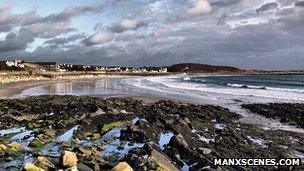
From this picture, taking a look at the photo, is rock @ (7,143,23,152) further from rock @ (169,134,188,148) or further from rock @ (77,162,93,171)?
rock @ (169,134,188,148)

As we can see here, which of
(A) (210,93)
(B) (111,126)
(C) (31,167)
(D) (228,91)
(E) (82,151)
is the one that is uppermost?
(C) (31,167)

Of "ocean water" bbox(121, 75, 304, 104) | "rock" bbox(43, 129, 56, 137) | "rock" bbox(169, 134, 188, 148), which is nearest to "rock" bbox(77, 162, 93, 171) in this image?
"rock" bbox(169, 134, 188, 148)

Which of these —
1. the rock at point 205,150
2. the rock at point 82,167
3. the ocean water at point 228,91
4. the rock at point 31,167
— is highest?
the rock at point 31,167

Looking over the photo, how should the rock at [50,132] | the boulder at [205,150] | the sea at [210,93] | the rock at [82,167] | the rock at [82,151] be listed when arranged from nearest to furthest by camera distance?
the rock at [82,167] < the rock at [82,151] < the boulder at [205,150] < the rock at [50,132] < the sea at [210,93]

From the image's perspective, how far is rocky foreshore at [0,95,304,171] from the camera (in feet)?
42.4

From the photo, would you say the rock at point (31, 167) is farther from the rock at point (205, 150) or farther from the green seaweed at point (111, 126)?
the green seaweed at point (111, 126)

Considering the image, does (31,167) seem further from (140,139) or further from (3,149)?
(140,139)

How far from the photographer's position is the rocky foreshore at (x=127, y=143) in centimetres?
1291

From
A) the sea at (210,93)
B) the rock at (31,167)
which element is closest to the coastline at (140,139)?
the rock at (31,167)

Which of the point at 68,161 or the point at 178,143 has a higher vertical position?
the point at 68,161

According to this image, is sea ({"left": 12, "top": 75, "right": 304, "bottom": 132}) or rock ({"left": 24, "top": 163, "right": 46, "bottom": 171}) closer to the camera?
rock ({"left": 24, "top": 163, "right": 46, "bottom": 171})

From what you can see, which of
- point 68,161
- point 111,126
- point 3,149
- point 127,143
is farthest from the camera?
point 111,126

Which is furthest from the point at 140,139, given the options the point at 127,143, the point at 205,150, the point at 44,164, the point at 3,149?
the point at 44,164

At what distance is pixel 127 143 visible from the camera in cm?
1680
